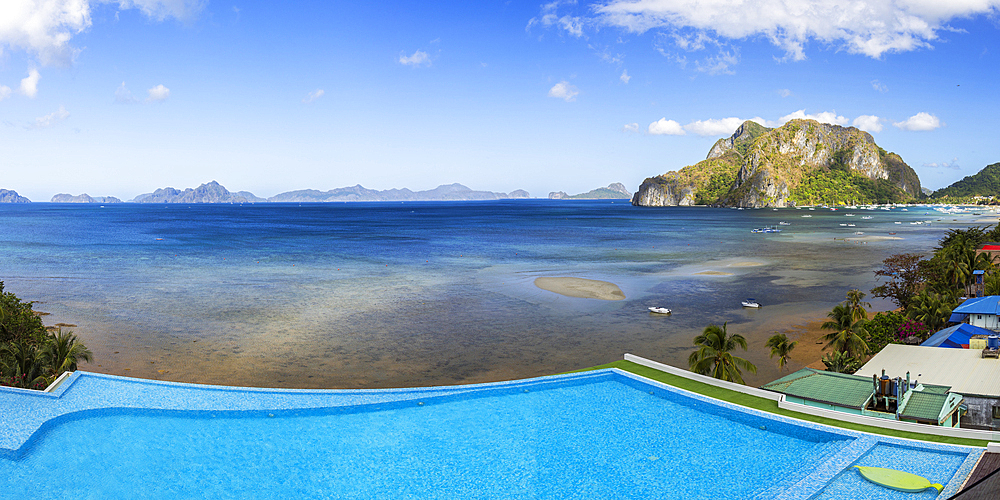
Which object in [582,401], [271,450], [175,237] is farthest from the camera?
[175,237]

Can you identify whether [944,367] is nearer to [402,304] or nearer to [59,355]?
[59,355]

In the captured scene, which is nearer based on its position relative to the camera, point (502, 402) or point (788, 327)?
point (502, 402)

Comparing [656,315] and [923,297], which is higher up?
[923,297]

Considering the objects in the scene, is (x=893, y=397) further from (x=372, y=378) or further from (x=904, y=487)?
(x=372, y=378)

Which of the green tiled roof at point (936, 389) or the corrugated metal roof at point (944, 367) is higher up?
the green tiled roof at point (936, 389)

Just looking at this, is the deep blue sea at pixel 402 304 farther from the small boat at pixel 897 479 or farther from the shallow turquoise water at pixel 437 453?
the small boat at pixel 897 479

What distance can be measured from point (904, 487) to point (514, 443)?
7.65m

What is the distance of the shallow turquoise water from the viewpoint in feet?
38.4

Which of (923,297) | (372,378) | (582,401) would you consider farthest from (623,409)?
(923,297)

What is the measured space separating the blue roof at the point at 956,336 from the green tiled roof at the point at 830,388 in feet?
28.3

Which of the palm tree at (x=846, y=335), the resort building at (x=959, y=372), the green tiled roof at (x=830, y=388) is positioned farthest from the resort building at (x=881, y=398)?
the palm tree at (x=846, y=335)

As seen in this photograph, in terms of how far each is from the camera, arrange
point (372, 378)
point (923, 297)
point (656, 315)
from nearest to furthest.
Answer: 1. point (372, 378)
2. point (923, 297)
3. point (656, 315)

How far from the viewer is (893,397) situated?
15.1 metres

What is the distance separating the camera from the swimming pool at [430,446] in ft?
38.4
